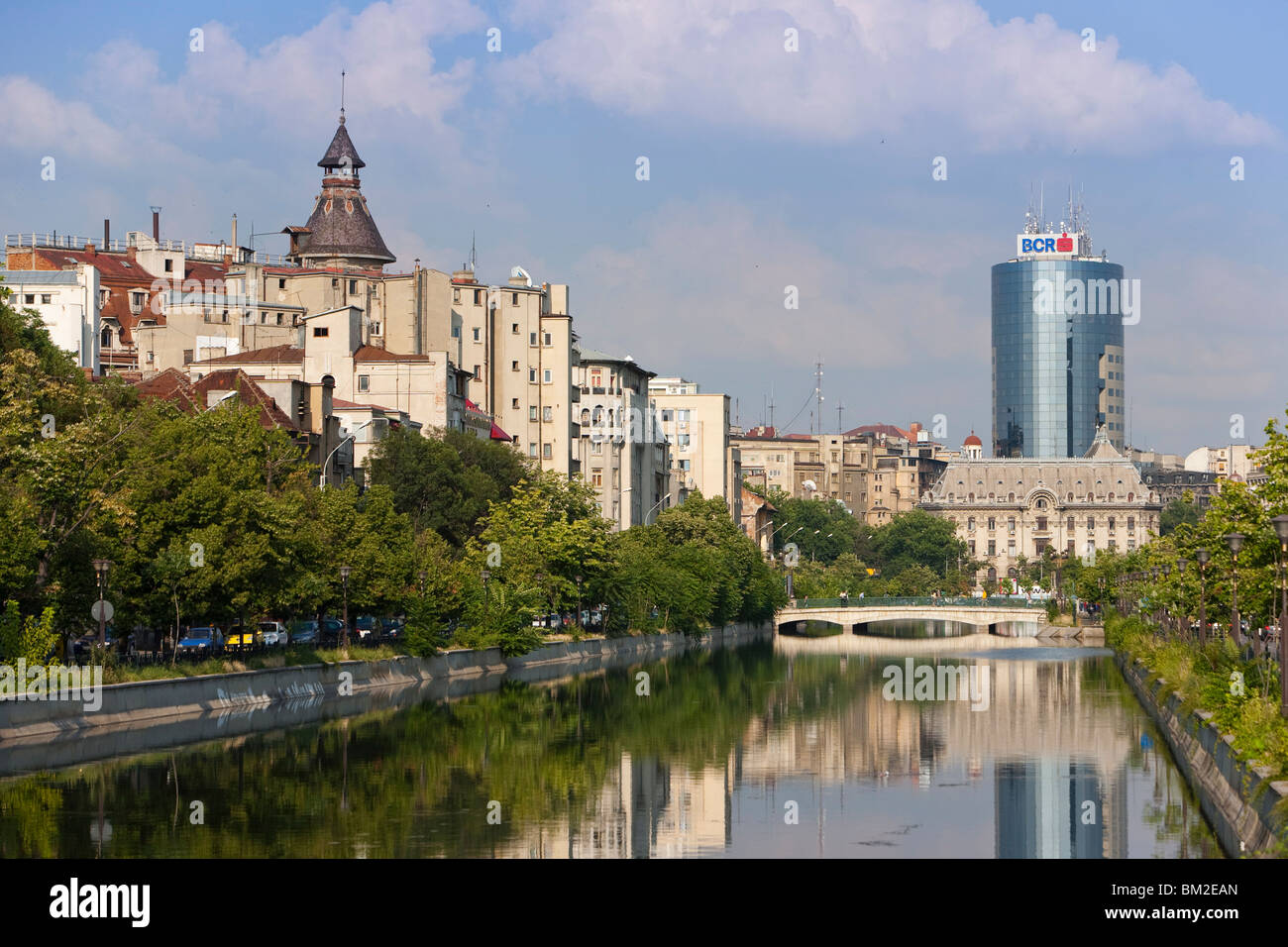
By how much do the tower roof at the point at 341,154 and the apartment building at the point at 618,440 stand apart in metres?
21.4

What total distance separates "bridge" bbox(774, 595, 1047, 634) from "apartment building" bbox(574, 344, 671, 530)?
549 inches

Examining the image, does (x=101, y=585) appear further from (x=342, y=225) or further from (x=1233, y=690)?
(x=342, y=225)

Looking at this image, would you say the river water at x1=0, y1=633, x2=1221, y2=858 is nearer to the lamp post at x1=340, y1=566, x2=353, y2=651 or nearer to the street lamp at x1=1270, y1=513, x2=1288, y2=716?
the street lamp at x1=1270, y1=513, x2=1288, y2=716

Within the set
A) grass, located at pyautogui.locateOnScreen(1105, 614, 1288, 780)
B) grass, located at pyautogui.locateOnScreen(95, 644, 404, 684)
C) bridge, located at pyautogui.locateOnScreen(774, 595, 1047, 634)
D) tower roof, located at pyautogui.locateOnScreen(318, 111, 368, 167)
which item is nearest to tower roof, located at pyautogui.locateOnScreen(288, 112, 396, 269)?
tower roof, located at pyautogui.locateOnScreen(318, 111, 368, 167)

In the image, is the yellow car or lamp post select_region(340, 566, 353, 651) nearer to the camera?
the yellow car

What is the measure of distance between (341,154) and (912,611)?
176 feet

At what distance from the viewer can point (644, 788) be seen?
4244cm

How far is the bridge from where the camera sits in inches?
5846

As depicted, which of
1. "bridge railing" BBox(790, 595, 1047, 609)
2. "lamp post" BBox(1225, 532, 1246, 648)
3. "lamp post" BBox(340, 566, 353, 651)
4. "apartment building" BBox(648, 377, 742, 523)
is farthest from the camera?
"apartment building" BBox(648, 377, 742, 523)

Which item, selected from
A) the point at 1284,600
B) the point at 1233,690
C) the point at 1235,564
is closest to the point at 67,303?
the point at 1235,564

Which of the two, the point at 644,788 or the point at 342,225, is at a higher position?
the point at 342,225

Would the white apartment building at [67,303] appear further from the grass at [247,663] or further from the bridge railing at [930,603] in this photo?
the bridge railing at [930,603]

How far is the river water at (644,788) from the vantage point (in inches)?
1334

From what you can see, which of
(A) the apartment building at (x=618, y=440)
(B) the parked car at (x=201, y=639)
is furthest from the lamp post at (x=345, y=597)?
(A) the apartment building at (x=618, y=440)
